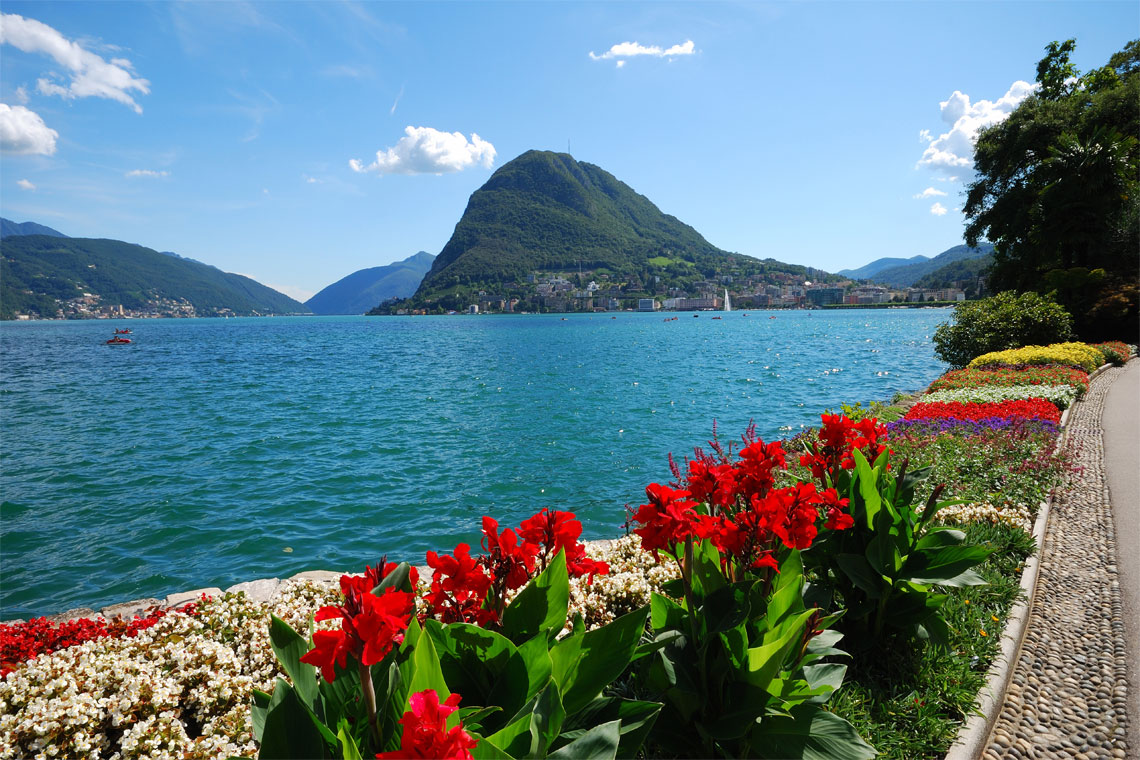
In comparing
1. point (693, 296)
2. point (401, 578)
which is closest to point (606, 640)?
point (401, 578)

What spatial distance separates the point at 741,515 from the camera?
2.28 m

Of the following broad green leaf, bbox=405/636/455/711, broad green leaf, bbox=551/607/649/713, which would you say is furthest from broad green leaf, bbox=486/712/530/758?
broad green leaf, bbox=551/607/649/713

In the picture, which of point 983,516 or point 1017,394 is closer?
point 983,516

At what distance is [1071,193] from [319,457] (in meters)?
33.6

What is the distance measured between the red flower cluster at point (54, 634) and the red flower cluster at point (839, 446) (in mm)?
4792

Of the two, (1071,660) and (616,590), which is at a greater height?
(616,590)

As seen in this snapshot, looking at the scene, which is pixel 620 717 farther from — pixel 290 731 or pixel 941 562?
pixel 941 562

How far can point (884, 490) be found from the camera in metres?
3.29

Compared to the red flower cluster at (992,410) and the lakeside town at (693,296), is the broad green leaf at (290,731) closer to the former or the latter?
the red flower cluster at (992,410)

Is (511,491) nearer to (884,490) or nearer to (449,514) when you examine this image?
(449,514)

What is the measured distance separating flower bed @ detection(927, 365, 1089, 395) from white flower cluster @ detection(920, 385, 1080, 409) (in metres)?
0.46

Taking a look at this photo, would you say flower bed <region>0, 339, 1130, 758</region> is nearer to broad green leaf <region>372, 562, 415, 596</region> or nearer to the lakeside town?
broad green leaf <region>372, 562, 415, 596</region>

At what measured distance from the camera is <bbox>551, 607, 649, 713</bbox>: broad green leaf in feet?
6.37

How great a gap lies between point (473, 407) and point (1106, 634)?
18106 millimetres
